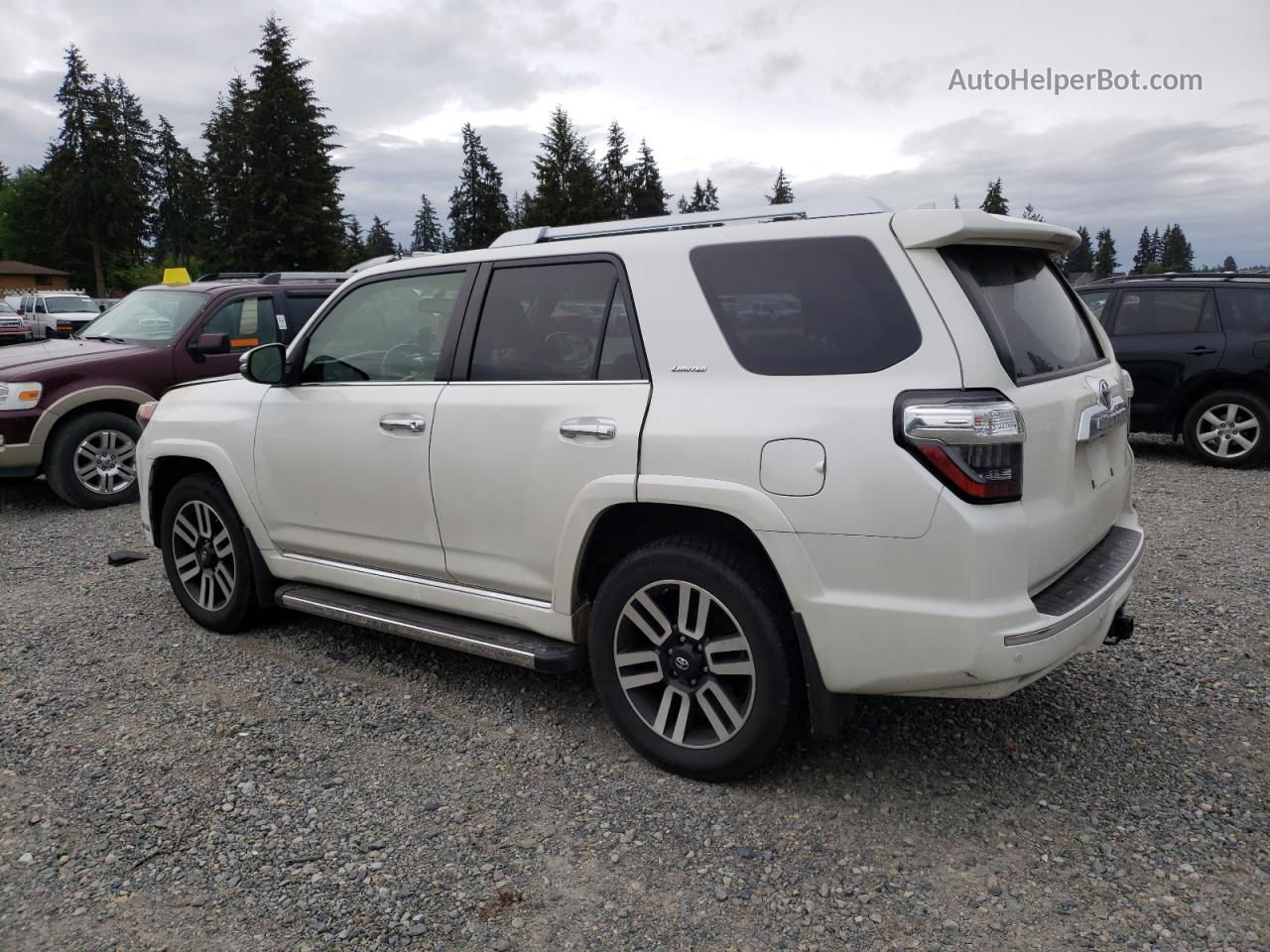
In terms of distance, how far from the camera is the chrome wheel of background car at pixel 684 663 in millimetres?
3082

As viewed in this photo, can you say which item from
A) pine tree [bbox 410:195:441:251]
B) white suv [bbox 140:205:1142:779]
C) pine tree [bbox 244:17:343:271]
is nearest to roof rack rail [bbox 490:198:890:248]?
white suv [bbox 140:205:1142:779]

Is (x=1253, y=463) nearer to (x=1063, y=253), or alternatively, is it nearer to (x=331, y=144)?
(x=1063, y=253)

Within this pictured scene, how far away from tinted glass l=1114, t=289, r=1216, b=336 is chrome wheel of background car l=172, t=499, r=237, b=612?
8341mm

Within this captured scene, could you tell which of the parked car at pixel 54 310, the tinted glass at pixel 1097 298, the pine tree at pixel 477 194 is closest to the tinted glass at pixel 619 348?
the tinted glass at pixel 1097 298

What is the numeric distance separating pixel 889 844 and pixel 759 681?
62cm

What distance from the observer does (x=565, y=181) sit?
213ft

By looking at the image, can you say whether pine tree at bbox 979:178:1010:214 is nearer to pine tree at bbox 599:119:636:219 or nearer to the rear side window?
pine tree at bbox 599:119:636:219

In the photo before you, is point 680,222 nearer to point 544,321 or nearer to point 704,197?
point 544,321

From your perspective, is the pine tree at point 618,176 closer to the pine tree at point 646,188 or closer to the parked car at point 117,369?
the pine tree at point 646,188

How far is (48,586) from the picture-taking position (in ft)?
19.1

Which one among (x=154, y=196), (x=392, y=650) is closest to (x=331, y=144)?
(x=154, y=196)

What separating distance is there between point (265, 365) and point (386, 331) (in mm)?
626

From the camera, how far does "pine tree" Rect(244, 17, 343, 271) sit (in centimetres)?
4938

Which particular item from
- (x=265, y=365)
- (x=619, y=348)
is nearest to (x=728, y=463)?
(x=619, y=348)
